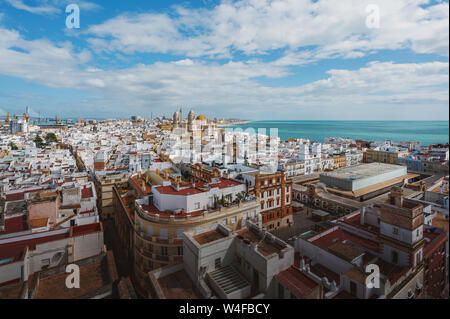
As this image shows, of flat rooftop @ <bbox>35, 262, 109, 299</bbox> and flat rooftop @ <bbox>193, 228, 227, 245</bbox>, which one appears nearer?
flat rooftop @ <bbox>35, 262, 109, 299</bbox>

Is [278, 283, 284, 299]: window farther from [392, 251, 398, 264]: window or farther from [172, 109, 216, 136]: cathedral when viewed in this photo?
[172, 109, 216, 136]: cathedral

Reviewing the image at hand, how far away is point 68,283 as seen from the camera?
1109cm

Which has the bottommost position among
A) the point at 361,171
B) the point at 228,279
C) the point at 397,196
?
the point at 228,279

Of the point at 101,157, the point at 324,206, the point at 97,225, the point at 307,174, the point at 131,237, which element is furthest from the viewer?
the point at 307,174

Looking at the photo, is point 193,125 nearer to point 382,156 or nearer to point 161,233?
point 382,156

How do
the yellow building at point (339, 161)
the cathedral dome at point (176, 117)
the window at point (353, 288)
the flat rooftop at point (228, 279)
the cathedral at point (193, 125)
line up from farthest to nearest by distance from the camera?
1. the cathedral dome at point (176, 117)
2. the cathedral at point (193, 125)
3. the yellow building at point (339, 161)
4. the window at point (353, 288)
5. the flat rooftop at point (228, 279)

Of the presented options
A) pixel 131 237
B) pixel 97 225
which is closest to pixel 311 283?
pixel 97 225

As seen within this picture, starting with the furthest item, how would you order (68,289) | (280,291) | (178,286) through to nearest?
(178,286) < (68,289) < (280,291)

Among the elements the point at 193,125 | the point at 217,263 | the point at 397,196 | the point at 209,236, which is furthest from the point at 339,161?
the point at 193,125

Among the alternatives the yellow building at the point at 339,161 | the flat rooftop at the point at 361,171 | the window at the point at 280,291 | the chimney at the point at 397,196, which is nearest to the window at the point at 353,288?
the window at the point at 280,291

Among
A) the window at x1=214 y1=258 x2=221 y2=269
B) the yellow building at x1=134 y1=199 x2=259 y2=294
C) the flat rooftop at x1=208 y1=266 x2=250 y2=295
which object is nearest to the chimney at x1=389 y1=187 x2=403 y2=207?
the flat rooftop at x1=208 y1=266 x2=250 y2=295

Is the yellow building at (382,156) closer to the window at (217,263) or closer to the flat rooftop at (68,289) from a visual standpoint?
the window at (217,263)
